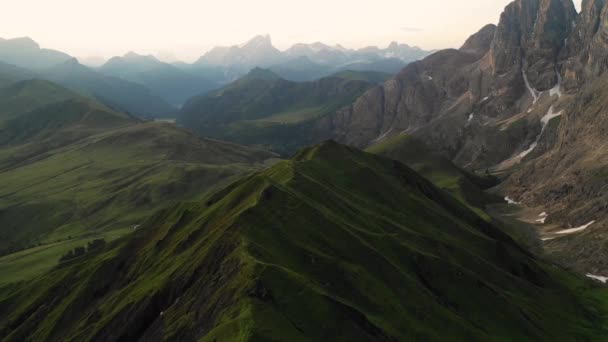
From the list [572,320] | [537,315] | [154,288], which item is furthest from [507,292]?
[154,288]

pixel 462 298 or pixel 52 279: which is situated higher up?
pixel 462 298

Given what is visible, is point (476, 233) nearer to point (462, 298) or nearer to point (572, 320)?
point (572, 320)

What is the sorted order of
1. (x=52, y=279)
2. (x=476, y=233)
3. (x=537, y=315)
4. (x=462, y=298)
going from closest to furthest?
(x=462, y=298) < (x=537, y=315) < (x=52, y=279) < (x=476, y=233)

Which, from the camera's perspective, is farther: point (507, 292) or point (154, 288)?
point (507, 292)

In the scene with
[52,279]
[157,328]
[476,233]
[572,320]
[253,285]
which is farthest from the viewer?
[476,233]

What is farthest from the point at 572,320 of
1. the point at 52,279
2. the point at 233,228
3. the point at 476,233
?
the point at 52,279

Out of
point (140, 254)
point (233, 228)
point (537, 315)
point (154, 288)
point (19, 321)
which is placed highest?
point (233, 228)

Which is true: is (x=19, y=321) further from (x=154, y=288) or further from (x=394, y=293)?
(x=394, y=293)
